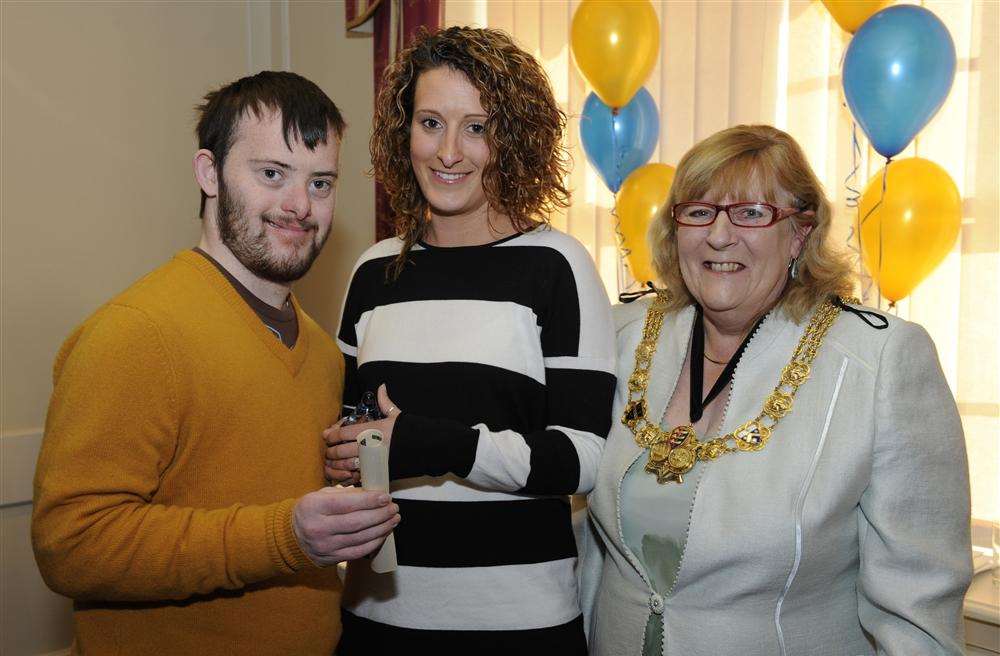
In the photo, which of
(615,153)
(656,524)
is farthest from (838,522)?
(615,153)

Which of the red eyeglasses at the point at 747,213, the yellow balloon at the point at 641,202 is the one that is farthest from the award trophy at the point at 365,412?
the yellow balloon at the point at 641,202

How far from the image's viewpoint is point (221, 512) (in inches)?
52.7

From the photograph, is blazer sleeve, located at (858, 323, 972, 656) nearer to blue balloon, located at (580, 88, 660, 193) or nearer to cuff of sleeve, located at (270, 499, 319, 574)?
cuff of sleeve, located at (270, 499, 319, 574)

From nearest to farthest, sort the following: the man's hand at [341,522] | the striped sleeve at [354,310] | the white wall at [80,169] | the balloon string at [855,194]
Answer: the man's hand at [341,522] < the striped sleeve at [354,310] < the balloon string at [855,194] < the white wall at [80,169]

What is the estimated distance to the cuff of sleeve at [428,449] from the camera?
149cm

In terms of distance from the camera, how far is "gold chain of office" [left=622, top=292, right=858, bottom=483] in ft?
5.15

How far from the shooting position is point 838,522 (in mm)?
1518

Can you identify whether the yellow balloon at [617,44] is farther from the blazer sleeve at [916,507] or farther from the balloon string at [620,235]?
the blazer sleeve at [916,507]

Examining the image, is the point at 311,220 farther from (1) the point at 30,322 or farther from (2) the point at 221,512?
(1) the point at 30,322

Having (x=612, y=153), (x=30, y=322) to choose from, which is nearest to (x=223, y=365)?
(x=612, y=153)

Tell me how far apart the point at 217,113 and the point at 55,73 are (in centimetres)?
209

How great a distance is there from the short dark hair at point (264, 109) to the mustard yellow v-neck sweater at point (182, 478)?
22 cm

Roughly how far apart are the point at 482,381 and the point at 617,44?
1.35 m

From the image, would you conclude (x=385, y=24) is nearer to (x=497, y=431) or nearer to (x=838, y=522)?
(x=497, y=431)
